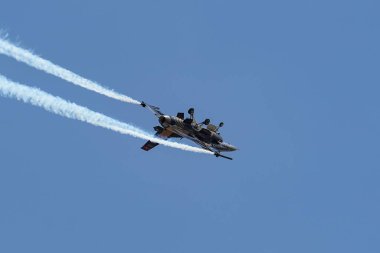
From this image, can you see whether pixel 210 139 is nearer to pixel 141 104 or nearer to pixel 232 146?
pixel 232 146

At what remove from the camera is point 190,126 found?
3514 inches

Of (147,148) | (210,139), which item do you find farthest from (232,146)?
(147,148)

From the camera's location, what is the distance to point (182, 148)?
8531 centimetres

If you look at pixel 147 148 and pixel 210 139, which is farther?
pixel 147 148

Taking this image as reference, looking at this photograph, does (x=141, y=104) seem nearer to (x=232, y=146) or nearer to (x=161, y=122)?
(x=161, y=122)

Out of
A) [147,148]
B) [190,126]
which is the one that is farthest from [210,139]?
[147,148]

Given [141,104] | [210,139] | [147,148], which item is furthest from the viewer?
[147,148]

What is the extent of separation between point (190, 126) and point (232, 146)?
24.5 ft

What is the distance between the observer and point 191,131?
89562 millimetres

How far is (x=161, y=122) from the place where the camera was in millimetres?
87625

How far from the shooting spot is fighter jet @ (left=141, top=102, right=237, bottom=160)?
87688mm

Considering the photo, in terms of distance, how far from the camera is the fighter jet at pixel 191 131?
87688mm

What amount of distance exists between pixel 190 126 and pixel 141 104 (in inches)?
272

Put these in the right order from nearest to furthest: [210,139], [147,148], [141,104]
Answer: [141,104], [210,139], [147,148]
